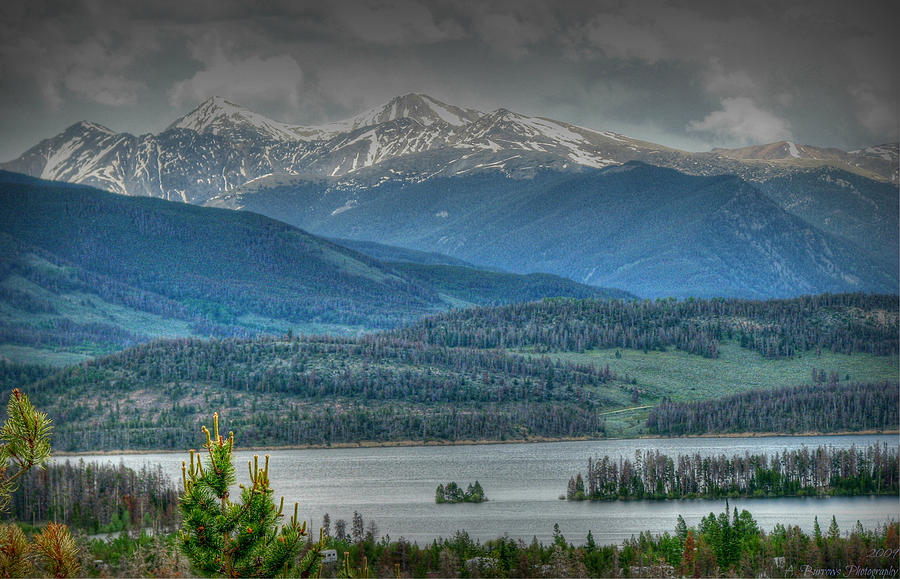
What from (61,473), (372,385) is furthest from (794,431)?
(61,473)

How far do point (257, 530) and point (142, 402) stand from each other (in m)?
180

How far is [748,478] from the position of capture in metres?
104

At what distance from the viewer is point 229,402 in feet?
621

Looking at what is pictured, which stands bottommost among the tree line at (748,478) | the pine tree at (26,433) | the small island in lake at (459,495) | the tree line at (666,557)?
the tree line at (666,557)

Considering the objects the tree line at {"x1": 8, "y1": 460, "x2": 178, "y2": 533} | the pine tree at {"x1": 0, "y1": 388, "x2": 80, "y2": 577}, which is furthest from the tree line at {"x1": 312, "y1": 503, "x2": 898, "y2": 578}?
the pine tree at {"x1": 0, "y1": 388, "x2": 80, "y2": 577}

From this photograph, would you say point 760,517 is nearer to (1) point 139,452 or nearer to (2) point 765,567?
(2) point 765,567

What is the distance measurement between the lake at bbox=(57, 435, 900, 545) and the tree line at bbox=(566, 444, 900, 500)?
1.98 metres

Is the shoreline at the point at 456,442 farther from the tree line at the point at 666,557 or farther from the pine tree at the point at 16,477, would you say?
the pine tree at the point at 16,477

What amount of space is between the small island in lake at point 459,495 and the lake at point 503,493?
1.25m

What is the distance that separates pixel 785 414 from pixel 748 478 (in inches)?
2458

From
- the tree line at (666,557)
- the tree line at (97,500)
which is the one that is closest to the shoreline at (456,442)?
the tree line at (97,500)

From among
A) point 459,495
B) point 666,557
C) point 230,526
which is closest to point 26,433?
point 230,526

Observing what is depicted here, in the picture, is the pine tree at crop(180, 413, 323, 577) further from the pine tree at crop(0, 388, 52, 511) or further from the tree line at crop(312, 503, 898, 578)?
the tree line at crop(312, 503, 898, 578)

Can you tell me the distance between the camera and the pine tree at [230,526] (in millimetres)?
17812
